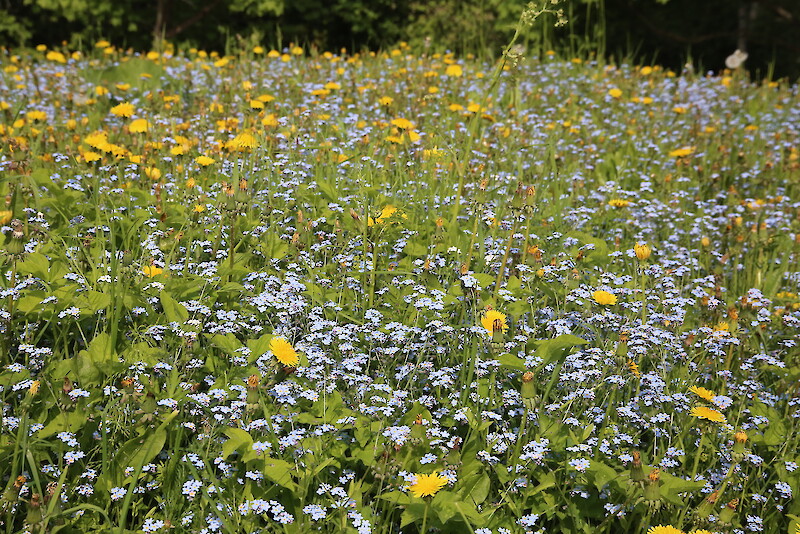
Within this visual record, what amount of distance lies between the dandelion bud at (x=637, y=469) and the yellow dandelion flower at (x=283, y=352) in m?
0.93

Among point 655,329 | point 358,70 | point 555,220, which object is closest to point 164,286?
point 655,329

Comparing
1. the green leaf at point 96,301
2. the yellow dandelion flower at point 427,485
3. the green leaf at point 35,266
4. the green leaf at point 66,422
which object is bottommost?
the yellow dandelion flower at point 427,485

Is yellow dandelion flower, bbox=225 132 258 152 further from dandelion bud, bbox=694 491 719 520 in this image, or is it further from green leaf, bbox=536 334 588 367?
dandelion bud, bbox=694 491 719 520

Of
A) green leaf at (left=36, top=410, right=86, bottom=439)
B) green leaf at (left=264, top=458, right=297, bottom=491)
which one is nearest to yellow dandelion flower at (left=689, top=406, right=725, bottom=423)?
green leaf at (left=264, top=458, right=297, bottom=491)

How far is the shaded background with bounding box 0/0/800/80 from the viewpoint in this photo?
372 inches

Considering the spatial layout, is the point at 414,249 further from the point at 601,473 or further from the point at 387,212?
the point at 601,473

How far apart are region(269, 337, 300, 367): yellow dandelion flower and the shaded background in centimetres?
677

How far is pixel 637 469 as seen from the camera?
1.87 m

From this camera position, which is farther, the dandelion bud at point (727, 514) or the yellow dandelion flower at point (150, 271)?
the yellow dandelion flower at point (150, 271)

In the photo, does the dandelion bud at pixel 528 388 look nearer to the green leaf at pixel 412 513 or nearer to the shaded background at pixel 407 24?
the green leaf at pixel 412 513

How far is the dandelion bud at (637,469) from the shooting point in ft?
6.04

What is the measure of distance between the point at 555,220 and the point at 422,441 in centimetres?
179

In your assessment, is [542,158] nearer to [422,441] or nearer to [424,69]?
[424,69]

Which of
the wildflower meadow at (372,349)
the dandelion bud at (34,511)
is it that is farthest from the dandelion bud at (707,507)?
the dandelion bud at (34,511)
